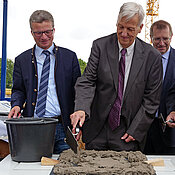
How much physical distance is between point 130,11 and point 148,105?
53 centimetres

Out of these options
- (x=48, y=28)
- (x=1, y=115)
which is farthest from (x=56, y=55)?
(x=1, y=115)

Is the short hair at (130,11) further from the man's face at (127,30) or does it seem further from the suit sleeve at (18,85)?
the suit sleeve at (18,85)

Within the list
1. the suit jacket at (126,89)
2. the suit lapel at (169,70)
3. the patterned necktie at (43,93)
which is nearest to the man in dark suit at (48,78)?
the patterned necktie at (43,93)

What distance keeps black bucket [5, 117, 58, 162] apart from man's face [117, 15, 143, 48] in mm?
599

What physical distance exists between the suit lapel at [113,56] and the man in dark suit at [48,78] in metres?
0.32

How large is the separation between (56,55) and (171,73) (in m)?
0.79

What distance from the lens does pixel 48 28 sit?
1938 millimetres

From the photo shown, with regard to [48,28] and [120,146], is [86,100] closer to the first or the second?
[120,146]

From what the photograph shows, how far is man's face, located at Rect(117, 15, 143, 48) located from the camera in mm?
1680

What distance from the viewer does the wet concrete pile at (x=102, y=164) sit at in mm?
1254

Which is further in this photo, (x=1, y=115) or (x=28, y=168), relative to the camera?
(x=1, y=115)

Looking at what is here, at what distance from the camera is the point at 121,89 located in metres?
1.76

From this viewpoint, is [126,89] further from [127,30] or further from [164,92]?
[164,92]

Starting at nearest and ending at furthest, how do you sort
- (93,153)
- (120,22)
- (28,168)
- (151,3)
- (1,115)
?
(28,168) < (93,153) < (120,22) < (1,115) < (151,3)
